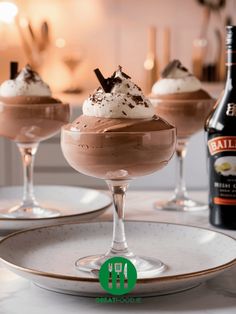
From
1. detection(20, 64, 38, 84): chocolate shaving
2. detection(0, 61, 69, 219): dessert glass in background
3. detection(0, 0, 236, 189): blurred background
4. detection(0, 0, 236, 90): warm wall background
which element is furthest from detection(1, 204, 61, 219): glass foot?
detection(0, 0, 236, 90): warm wall background

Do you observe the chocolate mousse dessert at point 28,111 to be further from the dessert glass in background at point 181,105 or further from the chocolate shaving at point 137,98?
the chocolate shaving at point 137,98

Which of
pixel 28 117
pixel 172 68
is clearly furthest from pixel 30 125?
pixel 172 68

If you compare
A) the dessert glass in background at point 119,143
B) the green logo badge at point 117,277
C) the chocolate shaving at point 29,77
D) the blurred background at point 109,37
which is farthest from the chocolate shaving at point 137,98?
the blurred background at point 109,37

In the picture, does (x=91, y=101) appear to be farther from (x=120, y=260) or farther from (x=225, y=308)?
(x=225, y=308)

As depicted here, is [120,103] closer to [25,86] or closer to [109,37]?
[25,86]

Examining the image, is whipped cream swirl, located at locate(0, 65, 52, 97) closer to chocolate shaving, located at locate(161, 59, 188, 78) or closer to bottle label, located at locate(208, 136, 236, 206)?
chocolate shaving, located at locate(161, 59, 188, 78)
